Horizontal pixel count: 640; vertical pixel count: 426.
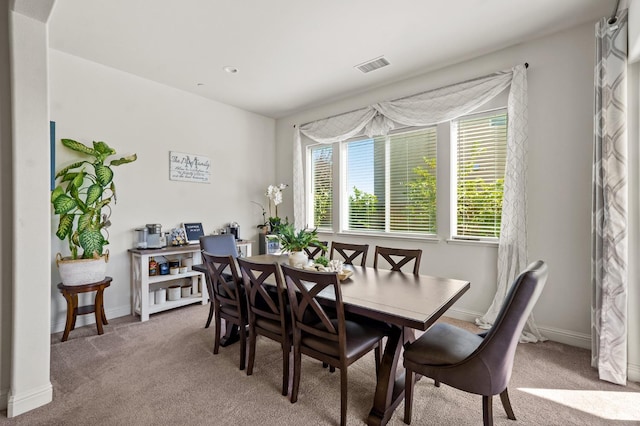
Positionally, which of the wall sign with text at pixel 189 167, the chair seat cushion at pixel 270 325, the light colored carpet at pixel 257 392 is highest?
the wall sign with text at pixel 189 167

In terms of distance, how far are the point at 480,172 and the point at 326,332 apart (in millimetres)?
2560

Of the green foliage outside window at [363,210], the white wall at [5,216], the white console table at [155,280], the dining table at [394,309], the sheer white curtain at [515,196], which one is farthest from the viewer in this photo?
the green foliage outside window at [363,210]

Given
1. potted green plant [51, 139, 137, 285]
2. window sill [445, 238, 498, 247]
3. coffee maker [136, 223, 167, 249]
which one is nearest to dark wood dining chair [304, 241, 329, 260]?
window sill [445, 238, 498, 247]

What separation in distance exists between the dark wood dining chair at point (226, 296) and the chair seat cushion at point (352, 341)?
71cm

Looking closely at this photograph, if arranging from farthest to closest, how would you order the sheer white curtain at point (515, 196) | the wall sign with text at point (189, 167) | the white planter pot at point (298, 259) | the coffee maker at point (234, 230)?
1. the coffee maker at point (234, 230)
2. the wall sign with text at point (189, 167)
3. the sheer white curtain at point (515, 196)
4. the white planter pot at point (298, 259)

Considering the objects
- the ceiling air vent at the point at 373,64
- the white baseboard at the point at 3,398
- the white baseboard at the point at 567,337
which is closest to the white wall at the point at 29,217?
the white baseboard at the point at 3,398

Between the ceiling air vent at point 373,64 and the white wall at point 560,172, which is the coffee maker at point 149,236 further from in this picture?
the white wall at point 560,172

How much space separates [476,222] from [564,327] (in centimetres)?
123

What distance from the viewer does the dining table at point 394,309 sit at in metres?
1.55

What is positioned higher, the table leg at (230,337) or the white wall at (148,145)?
the white wall at (148,145)

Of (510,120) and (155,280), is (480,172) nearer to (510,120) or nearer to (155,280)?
(510,120)

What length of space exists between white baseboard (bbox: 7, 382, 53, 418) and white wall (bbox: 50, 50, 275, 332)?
1500mm

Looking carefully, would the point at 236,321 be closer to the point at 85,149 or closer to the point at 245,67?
the point at 85,149

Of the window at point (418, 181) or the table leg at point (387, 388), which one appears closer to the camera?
the table leg at point (387, 388)
